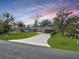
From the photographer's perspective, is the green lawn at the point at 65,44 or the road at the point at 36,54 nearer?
the road at the point at 36,54

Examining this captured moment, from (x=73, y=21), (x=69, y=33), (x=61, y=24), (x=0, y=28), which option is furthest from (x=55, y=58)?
(x=0, y=28)

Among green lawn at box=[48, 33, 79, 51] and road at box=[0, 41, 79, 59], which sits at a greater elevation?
road at box=[0, 41, 79, 59]

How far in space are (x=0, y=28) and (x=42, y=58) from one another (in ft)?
165

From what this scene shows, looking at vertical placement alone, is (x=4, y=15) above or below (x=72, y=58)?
above

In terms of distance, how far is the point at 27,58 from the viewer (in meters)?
11.6

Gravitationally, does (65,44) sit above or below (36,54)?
below

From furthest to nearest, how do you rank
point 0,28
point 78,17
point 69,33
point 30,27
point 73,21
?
point 30,27
point 0,28
point 78,17
point 73,21
point 69,33

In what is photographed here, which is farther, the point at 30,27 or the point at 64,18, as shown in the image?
the point at 30,27

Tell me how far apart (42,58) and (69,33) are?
32.5 m

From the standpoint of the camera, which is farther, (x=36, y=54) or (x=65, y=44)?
(x=65, y=44)

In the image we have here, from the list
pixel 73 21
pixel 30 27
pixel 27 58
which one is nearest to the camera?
pixel 27 58

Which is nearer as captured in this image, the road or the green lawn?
the road

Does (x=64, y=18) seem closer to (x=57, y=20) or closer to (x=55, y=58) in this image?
(x=57, y=20)

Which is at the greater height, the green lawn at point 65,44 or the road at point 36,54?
the road at point 36,54
